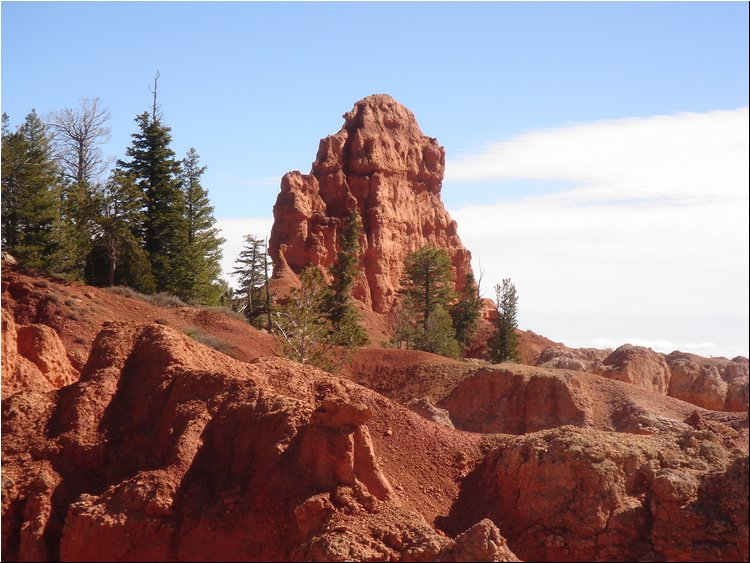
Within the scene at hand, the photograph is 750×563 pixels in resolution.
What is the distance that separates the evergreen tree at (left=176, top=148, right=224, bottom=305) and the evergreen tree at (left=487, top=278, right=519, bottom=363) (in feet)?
55.2

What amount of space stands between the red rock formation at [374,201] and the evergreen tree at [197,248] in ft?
58.0

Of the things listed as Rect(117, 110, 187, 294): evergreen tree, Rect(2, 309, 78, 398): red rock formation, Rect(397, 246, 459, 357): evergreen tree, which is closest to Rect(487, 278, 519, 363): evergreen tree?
Rect(397, 246, 459, 357): evergreen tree

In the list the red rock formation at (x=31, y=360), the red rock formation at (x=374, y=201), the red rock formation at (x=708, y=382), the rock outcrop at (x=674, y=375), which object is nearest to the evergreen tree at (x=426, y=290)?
the rock outcrop at (x=674, y=375)

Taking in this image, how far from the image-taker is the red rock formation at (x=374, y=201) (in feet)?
267

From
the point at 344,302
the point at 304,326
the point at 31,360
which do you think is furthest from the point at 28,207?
the point at 31,360

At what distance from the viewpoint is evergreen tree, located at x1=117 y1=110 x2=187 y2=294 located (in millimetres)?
49844

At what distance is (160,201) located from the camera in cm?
5003

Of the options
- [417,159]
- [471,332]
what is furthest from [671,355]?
[417,159]

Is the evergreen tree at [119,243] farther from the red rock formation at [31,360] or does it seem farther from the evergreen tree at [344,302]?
the red rock formation at [31,360]

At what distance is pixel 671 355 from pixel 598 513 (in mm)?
45603

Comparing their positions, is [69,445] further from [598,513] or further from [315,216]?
[315,216]

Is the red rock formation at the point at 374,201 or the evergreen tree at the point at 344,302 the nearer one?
the evergreen tree at the point at 344,302

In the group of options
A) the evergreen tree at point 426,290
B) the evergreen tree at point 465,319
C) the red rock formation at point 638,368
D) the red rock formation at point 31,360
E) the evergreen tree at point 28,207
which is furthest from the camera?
the evergreen tree at point 465,319

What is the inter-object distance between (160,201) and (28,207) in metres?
7.18
